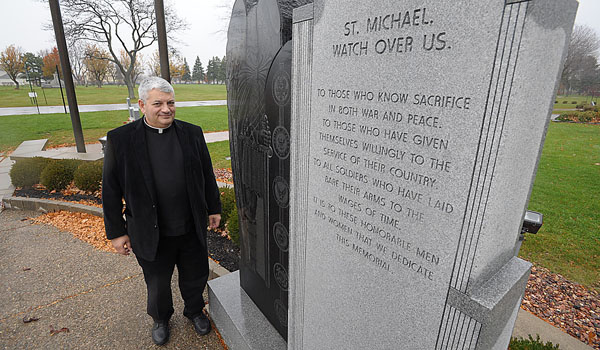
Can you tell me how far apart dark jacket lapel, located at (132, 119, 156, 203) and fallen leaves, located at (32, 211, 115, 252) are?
3207 mm

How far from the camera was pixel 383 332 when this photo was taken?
170 centimetres

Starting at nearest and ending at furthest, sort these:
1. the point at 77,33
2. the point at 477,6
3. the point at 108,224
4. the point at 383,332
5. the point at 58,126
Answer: the point at 477,6 → the point at 383,332 → the point at 108,224 → the point at 58,126 → the point at 77,33

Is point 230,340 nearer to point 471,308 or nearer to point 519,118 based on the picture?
point 471,308

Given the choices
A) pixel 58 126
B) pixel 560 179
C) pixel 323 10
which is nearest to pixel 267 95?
pixel 323 10

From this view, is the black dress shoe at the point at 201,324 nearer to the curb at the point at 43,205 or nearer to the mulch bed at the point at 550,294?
the mulch bed at the point at 550,294

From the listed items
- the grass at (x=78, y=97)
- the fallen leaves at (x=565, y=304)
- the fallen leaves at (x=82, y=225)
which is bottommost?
the fallen leaves at (x=82, y=225)

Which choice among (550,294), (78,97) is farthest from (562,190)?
(78,97)

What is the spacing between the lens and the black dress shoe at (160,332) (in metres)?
3.20

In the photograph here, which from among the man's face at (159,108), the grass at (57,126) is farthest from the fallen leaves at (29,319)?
the grass at (57,126)

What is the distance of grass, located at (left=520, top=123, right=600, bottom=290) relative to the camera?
4804mm

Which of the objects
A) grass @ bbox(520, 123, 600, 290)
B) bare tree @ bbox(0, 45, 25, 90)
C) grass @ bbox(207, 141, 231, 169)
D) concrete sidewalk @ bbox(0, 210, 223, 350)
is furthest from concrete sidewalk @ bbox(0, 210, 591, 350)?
bare tree @ bbox(0, 45, 25, 90)

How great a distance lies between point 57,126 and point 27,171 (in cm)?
1315

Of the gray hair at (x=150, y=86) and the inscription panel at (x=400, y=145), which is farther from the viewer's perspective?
the gray hair at (x=150, y=86)

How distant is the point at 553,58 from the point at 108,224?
3.31 metres
